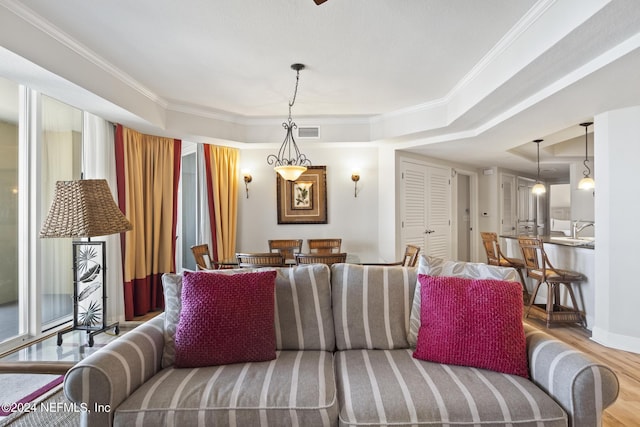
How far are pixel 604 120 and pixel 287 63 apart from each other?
299 cm

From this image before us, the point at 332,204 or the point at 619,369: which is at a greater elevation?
the point at 332,204

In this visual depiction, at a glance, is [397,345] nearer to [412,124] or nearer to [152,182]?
[412,124]

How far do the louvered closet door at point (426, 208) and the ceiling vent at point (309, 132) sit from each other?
1396 mm

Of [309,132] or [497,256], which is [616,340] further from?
[309,132]

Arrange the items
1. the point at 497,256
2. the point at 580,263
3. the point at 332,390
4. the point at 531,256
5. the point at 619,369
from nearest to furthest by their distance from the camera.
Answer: the point at 332,390 < the point at 619,369 < the point at 580,263 < the point at 531,256 < the point at 497,256

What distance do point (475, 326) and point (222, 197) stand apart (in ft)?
12.7

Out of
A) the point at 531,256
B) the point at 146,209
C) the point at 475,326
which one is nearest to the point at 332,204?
the point at 146,209

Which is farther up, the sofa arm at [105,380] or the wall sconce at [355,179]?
the wall sconce at [355,179]

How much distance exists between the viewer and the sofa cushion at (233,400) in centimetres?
125

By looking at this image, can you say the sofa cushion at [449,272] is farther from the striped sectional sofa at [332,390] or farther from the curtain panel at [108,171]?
the curtain panel at [108,171]

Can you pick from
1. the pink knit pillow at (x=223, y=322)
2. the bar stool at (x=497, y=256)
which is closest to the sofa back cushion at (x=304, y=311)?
the pink knit pillow at (x=223, y=322)

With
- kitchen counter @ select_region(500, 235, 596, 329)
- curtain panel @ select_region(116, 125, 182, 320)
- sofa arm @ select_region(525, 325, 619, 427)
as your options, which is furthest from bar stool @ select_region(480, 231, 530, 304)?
curtain panel @ select_region(116, 125, 182, 320)

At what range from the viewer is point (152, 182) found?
13.1 ft

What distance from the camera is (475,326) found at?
5.03 ft
